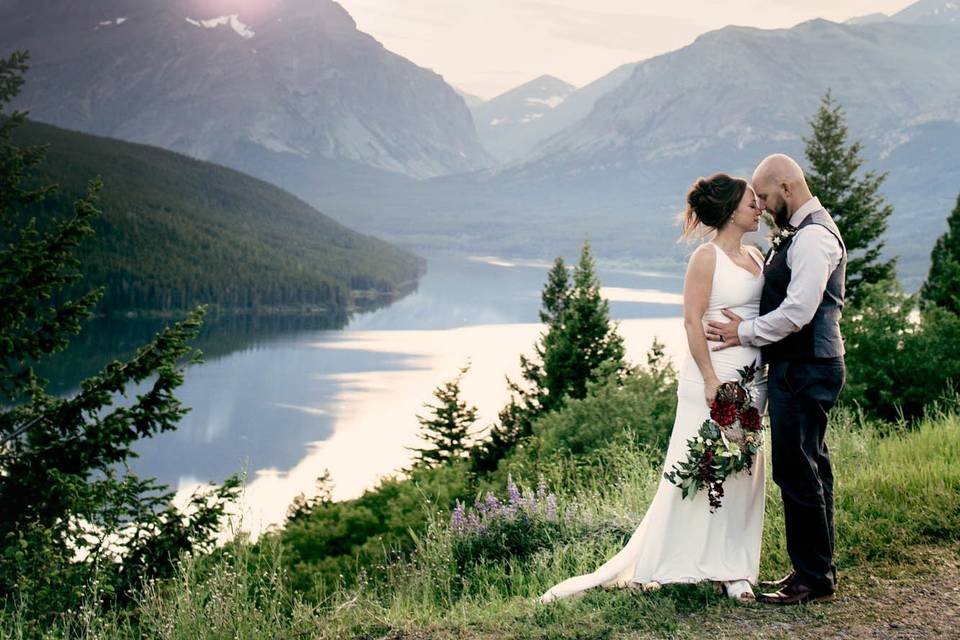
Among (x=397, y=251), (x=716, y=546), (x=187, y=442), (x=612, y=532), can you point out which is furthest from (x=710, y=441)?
(x=397, y=251)

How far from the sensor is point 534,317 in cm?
10631

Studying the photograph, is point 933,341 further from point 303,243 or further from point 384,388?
point 303,243

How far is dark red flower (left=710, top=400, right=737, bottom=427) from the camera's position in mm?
4781

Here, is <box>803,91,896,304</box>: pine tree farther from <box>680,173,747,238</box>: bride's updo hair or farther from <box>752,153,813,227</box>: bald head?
<box>680,173,747,238</box>: bride's updo hair

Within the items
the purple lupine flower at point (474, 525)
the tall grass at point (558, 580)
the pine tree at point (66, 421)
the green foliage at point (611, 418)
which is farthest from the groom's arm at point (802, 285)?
the pine tree at point (66, 421)

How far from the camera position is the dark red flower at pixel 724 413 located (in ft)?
15.7

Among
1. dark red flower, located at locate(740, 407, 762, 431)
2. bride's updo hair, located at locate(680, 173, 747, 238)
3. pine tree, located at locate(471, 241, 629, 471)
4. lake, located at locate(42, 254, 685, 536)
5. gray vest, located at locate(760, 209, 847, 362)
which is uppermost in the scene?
bride's updo hair, located at locate(680, 173, 747, 238)

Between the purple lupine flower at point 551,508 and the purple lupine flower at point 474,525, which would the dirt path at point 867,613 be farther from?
the purple lupine flower at point 474,525

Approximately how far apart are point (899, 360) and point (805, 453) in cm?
1070

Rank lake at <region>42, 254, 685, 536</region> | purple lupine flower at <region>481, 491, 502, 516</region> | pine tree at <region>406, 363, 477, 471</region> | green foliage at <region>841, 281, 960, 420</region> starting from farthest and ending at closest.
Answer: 1. lake at <region>42, 254, 685, 536</region>
2. pine tree at <region>406, 363, 477, 471</region>
3. green foliage at <region>841, 281, 960, 420</region>
4. purple lupine flower at <region>481, 491, 502, 516</region>

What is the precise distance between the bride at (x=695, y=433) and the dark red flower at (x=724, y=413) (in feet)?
0.16

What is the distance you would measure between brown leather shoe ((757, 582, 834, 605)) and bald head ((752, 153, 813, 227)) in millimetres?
1770

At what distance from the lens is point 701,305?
481 cm

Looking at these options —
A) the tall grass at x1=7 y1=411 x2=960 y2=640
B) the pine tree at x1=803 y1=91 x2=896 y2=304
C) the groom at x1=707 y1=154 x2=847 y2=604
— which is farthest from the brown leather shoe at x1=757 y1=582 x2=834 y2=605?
the pine tree at x1=803 y1=91 x2=896 y2=304
